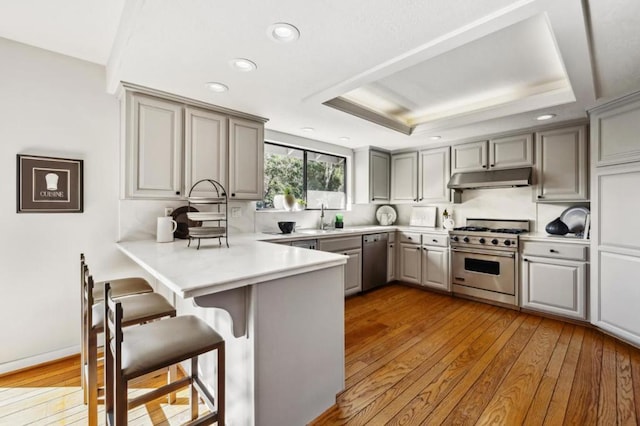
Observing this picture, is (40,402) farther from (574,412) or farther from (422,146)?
(422,146)

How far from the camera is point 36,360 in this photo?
215 cm

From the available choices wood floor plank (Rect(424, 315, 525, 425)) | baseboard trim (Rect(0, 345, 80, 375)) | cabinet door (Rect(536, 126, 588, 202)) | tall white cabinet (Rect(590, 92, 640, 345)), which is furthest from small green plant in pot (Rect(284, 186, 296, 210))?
tall white cabinet (Rect(590, 92, 640, 345))

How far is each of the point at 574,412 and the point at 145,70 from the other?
11.6ft

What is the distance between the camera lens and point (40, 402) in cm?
177

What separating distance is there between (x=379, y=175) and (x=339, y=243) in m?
1.62

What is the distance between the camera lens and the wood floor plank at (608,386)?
5.38 feet

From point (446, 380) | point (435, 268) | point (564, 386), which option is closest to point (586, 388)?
point (564, 386)

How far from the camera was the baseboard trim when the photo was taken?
205cm

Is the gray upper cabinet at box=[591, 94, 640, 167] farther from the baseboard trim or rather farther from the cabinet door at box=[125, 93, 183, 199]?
the baseboard trim

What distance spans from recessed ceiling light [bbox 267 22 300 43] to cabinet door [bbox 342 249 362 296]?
8.49 ft

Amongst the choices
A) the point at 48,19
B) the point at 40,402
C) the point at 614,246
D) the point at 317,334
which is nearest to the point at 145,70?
the point at 48,19

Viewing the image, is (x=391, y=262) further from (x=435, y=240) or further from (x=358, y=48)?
(x=358, y=48)

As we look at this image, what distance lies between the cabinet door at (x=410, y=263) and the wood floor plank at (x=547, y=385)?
69.3 inches

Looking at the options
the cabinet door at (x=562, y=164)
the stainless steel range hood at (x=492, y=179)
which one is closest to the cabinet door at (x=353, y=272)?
the stainless steel range hood at (x=492, y=179)
